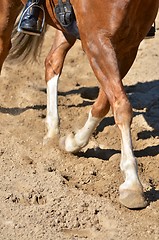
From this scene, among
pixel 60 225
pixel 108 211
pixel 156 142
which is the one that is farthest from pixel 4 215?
pixel 156 142

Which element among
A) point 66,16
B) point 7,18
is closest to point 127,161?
point 66,16

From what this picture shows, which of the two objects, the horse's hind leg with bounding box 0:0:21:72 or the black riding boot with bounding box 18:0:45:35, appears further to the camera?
the horse's hind leg with bounding box 0:0:21:72

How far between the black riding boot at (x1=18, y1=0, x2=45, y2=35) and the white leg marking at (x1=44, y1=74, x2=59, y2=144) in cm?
75

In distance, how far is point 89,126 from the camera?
20.2 ft

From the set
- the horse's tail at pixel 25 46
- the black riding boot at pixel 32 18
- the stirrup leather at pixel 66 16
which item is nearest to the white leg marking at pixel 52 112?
the black riding boot at pixel 32 18

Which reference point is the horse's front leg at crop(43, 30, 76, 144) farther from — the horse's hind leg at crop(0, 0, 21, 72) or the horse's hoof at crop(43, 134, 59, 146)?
the horse's hind leg at crop(0, 0, 21, 72)

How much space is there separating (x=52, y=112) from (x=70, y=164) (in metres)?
0.87

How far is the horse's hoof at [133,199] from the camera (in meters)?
5.10

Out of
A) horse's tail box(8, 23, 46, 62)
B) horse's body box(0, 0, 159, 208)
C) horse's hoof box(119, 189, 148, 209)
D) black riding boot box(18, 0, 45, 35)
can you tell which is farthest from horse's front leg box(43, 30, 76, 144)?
horse's hoof box(119, 189, 148, 209)

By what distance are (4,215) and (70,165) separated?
118cm

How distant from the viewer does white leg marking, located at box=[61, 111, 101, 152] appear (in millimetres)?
6164

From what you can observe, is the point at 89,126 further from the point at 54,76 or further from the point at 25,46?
the point at 25,46

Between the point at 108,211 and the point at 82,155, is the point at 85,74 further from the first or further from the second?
the point at 108,211

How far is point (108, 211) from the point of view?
515cm
